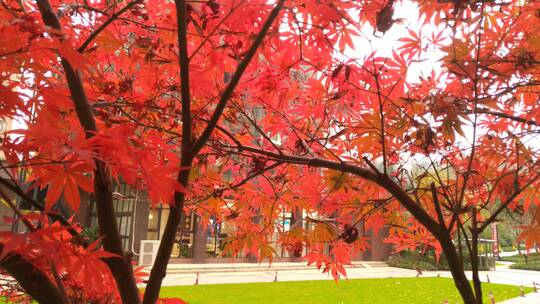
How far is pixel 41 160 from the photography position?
2.89ft

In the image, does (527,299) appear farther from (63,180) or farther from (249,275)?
(63,180)

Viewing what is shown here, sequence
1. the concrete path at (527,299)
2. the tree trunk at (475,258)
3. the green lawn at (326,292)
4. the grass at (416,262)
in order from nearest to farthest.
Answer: the tree trunk at (475,258) → the green lawn at (326,292) → the concrete path at (527,299) → the grass at (416,262)

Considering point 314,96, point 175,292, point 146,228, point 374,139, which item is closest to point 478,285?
point 374,139

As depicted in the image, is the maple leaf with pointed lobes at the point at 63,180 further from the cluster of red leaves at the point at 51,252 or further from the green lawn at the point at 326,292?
the green lawn at the point at 326,292

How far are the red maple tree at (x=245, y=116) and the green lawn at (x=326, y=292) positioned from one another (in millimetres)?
5584

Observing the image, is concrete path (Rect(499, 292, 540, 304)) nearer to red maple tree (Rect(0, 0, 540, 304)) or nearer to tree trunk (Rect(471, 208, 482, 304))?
red maple tree (Rect(0, 0, 540, 304))

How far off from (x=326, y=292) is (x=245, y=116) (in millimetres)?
7884

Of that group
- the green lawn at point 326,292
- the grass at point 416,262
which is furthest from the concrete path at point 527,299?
the grass at point 416,262

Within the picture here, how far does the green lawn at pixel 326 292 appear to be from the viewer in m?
7.58

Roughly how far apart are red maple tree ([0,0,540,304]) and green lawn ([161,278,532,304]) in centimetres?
558

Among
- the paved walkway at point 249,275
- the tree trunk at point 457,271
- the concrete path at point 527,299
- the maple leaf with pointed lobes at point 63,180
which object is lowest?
the paved walkway at point 249,275

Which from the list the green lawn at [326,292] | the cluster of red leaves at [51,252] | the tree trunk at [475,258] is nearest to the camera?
the cluster of red leaves at [51,252]

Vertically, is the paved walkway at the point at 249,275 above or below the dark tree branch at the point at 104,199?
below

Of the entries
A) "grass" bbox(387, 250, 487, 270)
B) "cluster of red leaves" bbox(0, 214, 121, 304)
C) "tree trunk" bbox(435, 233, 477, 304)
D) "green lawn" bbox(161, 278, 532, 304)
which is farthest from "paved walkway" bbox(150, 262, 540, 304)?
"cluster of red leaves" bbox(0, 214, 121, 304)
